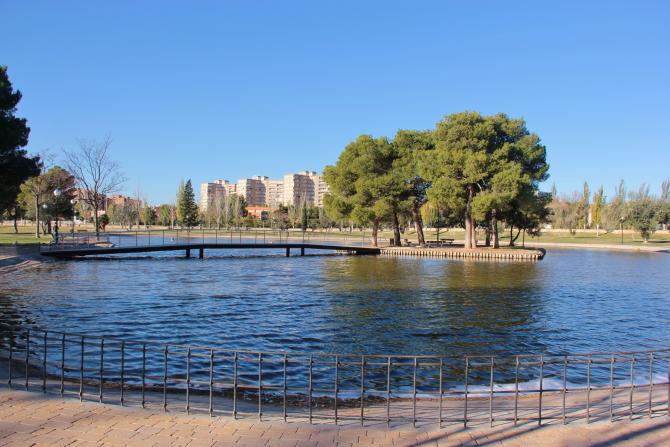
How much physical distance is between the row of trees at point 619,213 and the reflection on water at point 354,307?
42.1 m

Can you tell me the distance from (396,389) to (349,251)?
Answer: 47.7 m

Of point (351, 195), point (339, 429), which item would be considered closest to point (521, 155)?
point (351, 195)

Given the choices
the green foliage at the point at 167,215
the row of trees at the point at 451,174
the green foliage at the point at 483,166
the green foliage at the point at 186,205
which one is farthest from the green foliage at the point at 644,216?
the green foliage at the point at 167,215

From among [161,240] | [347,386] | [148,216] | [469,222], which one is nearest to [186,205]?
[148,216]

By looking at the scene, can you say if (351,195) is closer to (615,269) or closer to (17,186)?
(615,269)

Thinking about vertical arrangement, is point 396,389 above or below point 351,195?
below

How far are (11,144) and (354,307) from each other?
29435mm

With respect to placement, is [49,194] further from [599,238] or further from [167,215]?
[599,238]

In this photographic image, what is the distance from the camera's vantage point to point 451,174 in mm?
50875

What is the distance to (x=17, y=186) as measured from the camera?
38.6 m

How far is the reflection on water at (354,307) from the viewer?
607 inches

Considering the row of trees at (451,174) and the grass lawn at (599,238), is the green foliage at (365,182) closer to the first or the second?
the row of trees at (451,174)

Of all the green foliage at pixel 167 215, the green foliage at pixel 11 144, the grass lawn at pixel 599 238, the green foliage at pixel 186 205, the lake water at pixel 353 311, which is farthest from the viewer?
the green foliage at pixel 167 215

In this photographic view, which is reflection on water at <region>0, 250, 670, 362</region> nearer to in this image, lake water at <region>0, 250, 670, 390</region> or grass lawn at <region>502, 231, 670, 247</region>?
lake water at <region>0, 250, 670, 390</region>
